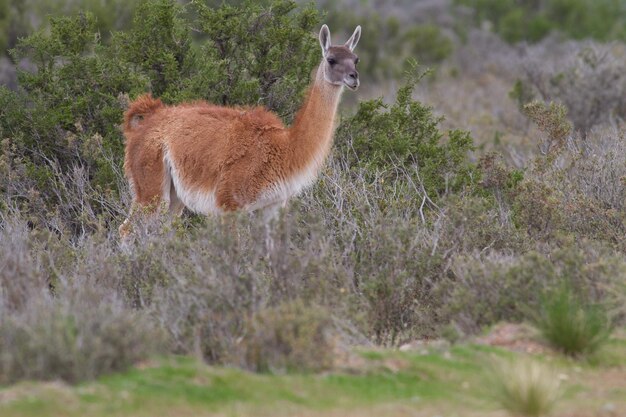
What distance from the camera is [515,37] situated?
36.1 m

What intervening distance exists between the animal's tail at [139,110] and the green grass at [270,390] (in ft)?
13.3

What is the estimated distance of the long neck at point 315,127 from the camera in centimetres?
971

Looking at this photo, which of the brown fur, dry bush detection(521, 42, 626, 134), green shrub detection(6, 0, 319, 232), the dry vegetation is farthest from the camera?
dry bush detection(521, 42, 626, 134)

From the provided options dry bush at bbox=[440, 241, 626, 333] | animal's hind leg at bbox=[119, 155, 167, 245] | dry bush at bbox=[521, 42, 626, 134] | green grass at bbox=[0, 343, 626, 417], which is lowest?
green grass at bbox=[0, 343, 626, 417]

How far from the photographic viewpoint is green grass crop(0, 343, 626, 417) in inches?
235

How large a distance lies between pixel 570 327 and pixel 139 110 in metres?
5.02


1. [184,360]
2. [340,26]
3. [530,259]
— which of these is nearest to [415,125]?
[530,259]

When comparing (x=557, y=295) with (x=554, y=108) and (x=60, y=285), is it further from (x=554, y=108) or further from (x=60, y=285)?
(x=554, y=108)

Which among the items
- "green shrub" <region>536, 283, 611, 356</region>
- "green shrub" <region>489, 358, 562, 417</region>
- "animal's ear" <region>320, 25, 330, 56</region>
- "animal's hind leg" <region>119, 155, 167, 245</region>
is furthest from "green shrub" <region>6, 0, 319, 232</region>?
"green shrub" <region>489, 358, 562, 417</region>

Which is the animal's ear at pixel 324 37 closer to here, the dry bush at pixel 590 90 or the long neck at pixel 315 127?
the long neck at pixel 315 127

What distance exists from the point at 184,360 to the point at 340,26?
28759 millimetres

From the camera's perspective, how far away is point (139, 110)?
1038cm

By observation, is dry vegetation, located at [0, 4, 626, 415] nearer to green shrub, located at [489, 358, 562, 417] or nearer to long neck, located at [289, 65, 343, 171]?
green shrub, located at [489, 358, 562, 417]

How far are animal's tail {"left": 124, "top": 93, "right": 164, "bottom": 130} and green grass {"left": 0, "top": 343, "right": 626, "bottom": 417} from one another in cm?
406
